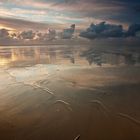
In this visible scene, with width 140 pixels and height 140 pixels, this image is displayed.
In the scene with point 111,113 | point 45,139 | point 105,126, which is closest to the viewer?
point 45,139

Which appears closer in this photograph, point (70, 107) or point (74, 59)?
point (70, 107)

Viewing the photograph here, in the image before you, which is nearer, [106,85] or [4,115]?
[4,115]

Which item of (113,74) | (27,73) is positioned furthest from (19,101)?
(113,74)

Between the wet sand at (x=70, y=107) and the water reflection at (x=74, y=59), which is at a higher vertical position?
the wet sand at (x=70, y=107)

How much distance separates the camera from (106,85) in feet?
39.5

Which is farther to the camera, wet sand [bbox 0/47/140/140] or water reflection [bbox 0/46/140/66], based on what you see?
water reflection [bbox 0/46/140/66]

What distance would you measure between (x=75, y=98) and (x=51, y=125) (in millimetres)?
2677

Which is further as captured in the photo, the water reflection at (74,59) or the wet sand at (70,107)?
the water reflection at (74,59)

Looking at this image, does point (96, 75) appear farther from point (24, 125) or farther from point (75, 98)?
point (24, 125)

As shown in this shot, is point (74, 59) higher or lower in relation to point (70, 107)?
lower

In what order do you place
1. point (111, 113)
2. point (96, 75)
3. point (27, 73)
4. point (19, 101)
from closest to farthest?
point (111, 113) < point (19, 101) < point (96, 75) < point (27, 73)

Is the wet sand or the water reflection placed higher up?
the wet sand

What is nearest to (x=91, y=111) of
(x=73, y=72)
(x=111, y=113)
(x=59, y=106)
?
(x=111, y=113)

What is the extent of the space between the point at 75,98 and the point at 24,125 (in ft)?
10.1
